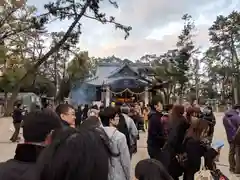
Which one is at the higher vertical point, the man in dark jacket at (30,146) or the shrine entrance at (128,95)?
the shrine entrance at (128,95)

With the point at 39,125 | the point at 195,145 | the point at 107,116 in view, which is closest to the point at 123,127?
the point at 107,116

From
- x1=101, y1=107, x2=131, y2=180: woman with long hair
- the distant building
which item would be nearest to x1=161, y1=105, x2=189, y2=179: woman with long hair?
x1=101, y1=107, x2=131, y2=180: woman with long hair

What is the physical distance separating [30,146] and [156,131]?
4156mm

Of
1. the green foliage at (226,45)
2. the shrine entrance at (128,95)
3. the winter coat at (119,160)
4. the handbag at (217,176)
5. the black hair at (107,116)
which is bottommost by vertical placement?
the handbag at (217,176)

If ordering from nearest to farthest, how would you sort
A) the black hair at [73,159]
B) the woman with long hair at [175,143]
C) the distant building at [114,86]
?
1. the black hair at [73,159]
2. the woman with long hair at [175,143]
3. the distant building at [114,86]

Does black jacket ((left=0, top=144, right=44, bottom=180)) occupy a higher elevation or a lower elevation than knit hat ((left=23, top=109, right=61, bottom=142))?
lower

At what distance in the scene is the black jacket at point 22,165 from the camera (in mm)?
1951

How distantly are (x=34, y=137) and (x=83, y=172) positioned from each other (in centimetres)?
66

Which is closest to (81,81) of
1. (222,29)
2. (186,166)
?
(222,29)

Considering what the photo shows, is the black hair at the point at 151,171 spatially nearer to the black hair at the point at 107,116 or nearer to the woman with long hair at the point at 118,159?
the woman with long hair at the point at 118,159

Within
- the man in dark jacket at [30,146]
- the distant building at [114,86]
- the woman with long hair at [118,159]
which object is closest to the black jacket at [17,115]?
the woman with long hair at [118,159]

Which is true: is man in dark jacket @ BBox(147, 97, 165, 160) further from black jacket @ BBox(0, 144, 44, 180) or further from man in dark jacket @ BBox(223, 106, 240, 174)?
black jacket @ BBox(0, 144, 44, 180)

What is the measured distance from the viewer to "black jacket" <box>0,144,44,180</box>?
1951mm

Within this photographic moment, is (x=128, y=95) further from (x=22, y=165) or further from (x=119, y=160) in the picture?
(x=22, y=165)
